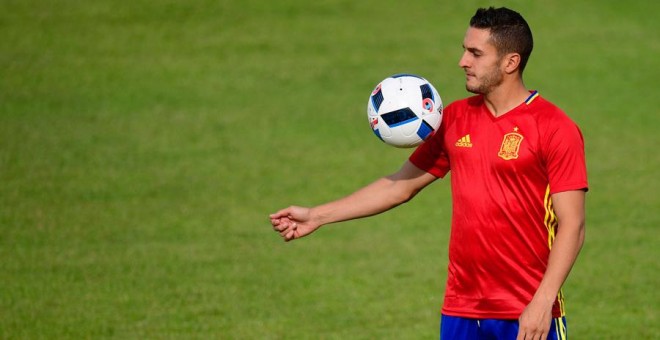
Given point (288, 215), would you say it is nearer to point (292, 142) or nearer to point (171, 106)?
point (292, 142)

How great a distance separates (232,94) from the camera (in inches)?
741

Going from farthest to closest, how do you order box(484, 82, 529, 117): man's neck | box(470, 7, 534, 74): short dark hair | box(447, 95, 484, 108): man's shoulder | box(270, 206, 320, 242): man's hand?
box(270, 206, 320, 242): man's hand < box(447, 95, 484, 108): man's shoulder < box(484, 82, 529, 117): man's neck < box(470, 7, 534, 74): short dark hair

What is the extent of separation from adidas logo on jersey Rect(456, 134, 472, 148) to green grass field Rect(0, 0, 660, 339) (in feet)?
13.1

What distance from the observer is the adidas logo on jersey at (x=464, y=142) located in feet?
22.3

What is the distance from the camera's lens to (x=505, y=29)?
6.62m

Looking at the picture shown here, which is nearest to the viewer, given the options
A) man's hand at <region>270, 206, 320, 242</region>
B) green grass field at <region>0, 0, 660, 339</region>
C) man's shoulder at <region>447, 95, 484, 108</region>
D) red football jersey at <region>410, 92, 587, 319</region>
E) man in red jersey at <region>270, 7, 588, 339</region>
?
man in red jersey at <region>270, 7, 588, 339</region>

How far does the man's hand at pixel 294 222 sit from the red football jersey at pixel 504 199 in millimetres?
975

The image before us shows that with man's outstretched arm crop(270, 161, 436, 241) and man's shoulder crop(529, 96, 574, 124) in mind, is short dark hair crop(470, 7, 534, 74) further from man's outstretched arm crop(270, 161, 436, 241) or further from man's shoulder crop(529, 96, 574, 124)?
man's outstretched arm crop(270, 161, 436, 241)

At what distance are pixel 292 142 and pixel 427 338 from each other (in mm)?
6924

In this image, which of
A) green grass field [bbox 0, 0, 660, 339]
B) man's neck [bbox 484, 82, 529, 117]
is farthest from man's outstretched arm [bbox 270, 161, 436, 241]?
green grass field [bbox 0, 0, 660, 339]

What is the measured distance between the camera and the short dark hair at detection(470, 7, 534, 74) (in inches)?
260

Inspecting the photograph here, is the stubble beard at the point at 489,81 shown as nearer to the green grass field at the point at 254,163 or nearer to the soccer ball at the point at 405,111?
the soccer ball at the point at 405,111

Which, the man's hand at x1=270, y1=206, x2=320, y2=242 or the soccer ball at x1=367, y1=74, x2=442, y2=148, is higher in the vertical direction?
the soccer ball at x1=367, y1=74, x2=442, y2=148

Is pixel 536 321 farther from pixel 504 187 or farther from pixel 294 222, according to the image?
pixel 294 222
